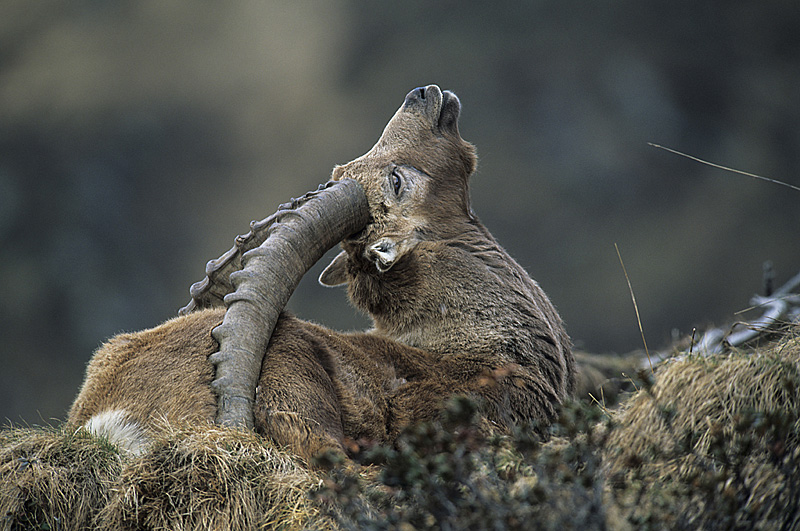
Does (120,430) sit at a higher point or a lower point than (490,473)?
higher

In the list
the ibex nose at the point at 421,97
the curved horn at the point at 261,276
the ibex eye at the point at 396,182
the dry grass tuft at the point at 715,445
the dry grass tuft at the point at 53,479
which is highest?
the ibex nose at the point at 421,97

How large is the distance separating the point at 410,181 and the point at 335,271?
2.64 ft

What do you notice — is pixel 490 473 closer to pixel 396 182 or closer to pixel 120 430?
pixel 120 430

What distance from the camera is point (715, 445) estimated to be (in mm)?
2184

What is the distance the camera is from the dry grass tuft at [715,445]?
2.07 metres

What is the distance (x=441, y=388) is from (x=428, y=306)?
62cm

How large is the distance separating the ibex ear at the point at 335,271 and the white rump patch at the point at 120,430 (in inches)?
74.3

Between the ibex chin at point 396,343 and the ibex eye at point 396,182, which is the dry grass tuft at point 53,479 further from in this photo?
the ibex eye at point 396,182

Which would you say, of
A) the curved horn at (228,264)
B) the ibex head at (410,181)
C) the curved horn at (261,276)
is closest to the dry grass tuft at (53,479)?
the curved horn at (261,276)

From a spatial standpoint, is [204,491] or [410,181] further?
[410,181]

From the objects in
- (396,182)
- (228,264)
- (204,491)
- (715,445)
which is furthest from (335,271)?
(715,445)

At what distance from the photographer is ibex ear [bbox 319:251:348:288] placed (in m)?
4.93

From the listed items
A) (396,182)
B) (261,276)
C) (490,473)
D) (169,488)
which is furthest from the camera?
(396,182)

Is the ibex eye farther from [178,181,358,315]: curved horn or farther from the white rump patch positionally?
the white rump patch
